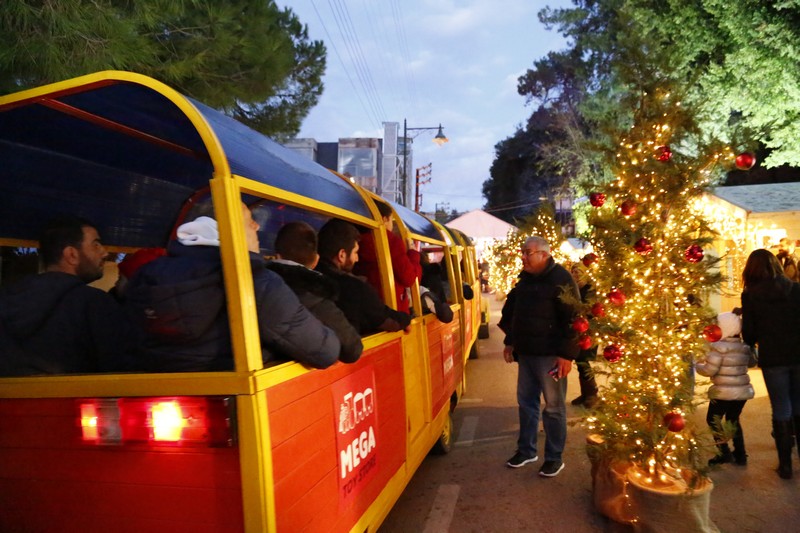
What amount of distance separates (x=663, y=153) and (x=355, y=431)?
2672 millimetres

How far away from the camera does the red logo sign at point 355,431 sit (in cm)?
281

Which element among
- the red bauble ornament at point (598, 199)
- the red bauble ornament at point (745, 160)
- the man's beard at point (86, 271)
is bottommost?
the man's beard at point (86, 271)

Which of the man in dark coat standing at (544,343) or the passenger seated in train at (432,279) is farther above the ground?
the passenger seated in train at (432,279)

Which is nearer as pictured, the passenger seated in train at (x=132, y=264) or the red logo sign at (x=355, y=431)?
the red logo sign at (x=355, y=431)

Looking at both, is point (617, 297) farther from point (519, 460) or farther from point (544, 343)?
point (519, 460)

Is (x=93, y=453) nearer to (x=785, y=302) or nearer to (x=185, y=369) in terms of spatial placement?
(x=185, y=369)

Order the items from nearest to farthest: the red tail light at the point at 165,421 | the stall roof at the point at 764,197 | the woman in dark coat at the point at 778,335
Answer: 1. the red tail light at the point at 165,421
2. the woman in dark coat at the point at 778,335
3. the stall roof at the point at 764,197

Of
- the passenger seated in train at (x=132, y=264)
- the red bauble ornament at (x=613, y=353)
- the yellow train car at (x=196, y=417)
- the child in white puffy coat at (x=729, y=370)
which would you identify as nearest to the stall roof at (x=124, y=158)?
the yellow train car at (x=196, y=417)

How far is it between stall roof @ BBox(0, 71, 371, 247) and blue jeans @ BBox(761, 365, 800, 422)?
3617mm

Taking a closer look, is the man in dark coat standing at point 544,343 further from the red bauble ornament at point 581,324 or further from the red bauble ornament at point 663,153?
the red bauble ornament at point 663,153

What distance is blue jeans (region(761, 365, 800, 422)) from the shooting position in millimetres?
4719

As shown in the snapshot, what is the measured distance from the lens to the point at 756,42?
11406mm

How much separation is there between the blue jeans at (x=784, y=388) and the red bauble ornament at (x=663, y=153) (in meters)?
2.18

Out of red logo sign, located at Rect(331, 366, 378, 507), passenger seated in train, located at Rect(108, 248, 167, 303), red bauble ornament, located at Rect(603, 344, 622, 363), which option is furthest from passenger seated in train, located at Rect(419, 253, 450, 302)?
passenger seated in train, located at Rect(108, 248, 167, 303)
